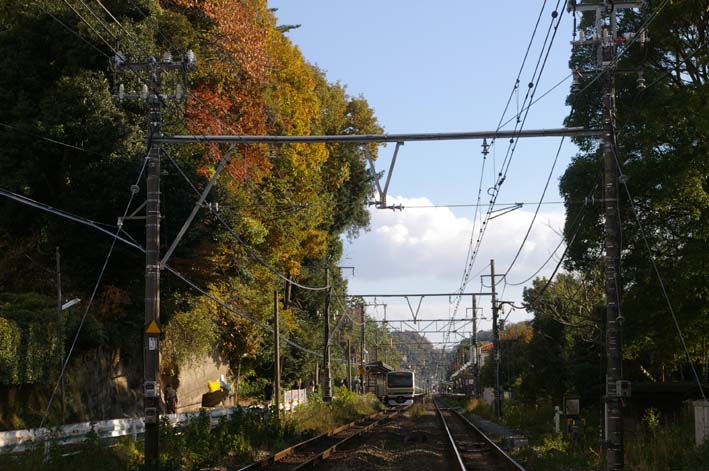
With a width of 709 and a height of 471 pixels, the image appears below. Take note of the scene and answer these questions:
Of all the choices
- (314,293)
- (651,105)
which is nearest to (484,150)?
(651,105)

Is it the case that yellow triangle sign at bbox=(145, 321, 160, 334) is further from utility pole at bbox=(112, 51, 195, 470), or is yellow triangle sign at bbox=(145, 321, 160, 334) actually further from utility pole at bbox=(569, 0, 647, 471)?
utility pole at bbox=(569, 0, 647, 471)

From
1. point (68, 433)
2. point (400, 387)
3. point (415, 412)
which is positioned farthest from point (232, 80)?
point (400, 387)

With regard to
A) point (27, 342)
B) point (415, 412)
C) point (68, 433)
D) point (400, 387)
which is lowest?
point (415, 412)

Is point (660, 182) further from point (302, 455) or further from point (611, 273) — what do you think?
point (302, 455)

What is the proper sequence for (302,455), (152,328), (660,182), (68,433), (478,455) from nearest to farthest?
(152,328), (68,433), (302,455), (478,455), (660,182)

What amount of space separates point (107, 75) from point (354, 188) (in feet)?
115

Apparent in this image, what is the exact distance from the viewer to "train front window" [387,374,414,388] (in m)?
68.6

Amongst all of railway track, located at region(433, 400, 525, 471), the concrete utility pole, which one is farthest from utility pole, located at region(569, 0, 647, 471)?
railway track, located at region(433, 400, 525, 471)

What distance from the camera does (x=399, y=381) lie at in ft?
226

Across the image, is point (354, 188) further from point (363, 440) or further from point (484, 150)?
point (484, 150)

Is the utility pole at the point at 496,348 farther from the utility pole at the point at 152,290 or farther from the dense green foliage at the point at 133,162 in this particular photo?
the utility pole at the point at 152,290

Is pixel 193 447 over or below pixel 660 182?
below

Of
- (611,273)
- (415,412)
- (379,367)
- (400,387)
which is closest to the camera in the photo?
(611,273)

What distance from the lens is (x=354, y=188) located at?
203 ft
